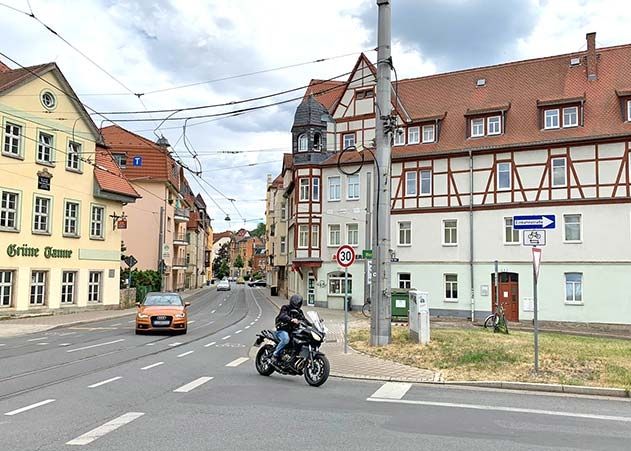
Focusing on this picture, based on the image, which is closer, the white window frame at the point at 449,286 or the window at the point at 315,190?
the white window frame at the point at 449,286

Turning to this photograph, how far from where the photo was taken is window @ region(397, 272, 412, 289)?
3594 cm

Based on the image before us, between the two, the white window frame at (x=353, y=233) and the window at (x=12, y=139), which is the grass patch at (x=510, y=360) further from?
the white window frame at (x=353, y=233)

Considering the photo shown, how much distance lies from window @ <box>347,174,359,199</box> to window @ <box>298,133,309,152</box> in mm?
4087

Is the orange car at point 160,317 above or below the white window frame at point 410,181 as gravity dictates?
below

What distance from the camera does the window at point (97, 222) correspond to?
3284 centimetres

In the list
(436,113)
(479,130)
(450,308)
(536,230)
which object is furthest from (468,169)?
(536,230)

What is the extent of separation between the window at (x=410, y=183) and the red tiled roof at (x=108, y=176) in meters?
16.0

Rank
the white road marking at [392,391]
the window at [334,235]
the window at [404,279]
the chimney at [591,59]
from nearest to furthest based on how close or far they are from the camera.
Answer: the white road marking at [392,391] < the chimney at [591,59] < the window at [404,279] < the window at [334,235]

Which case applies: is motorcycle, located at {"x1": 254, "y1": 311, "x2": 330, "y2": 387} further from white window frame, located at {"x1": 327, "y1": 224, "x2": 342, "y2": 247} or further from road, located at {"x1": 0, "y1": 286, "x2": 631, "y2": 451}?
white window frame, located at {"x1": 327, "y1": 224, "x2": 342, "y2": 247}

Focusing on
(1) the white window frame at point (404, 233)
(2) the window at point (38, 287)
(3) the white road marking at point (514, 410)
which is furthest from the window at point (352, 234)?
(3) the white road marking at point (514, 410)

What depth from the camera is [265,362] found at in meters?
11.4

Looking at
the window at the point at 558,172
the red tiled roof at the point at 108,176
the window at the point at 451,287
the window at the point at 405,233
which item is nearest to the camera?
the window at the point at 558,172

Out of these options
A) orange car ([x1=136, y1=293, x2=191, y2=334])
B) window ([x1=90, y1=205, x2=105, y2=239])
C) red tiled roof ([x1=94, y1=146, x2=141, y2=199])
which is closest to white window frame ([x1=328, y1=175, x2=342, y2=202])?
red tiled roof ([x1=94, y1=146, x2=141, y2=199])

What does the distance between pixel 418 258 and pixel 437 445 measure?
29596 mm
